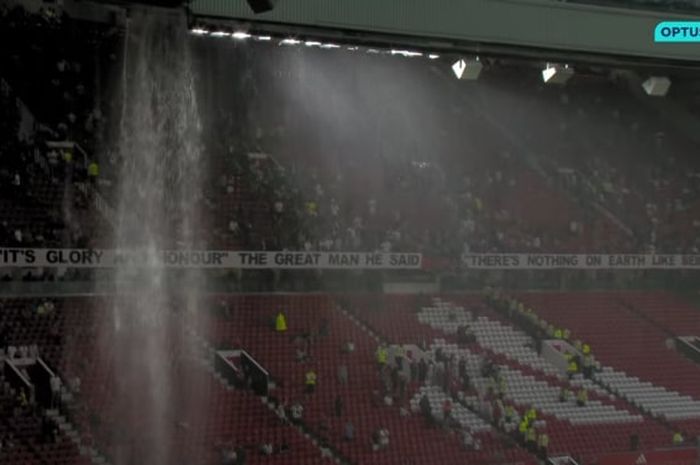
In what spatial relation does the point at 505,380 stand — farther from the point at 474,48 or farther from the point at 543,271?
the point at 474,48

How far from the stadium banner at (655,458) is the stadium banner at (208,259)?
674 cm

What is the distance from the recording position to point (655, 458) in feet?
70.6

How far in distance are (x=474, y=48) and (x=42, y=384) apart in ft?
35.4

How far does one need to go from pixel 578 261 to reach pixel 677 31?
8.67 metres

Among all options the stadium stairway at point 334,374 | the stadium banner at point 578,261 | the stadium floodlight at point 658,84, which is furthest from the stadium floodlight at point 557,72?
the stadium stairway at point 334,374

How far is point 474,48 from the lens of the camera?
1858cm

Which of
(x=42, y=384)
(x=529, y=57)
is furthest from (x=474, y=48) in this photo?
(x=42, y=384)

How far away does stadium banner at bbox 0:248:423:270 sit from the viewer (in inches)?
762

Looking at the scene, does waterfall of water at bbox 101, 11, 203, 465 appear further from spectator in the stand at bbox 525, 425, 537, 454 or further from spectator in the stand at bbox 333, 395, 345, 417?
spectator in the stand at bbox 525, 425, 537, 454

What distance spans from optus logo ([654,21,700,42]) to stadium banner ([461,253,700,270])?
7858mm

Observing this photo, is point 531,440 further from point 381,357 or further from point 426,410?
point 381,357

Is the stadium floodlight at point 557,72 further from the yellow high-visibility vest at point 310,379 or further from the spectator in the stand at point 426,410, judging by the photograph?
the yellow high-visibility vest at point 310,379

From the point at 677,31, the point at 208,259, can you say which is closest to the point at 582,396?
the point at 677,31

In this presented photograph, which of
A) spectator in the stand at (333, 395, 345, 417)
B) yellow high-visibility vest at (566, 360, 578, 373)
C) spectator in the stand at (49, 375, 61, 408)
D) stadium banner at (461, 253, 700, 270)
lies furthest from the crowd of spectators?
spectator in the stand at (333, 395, 345, 417)
